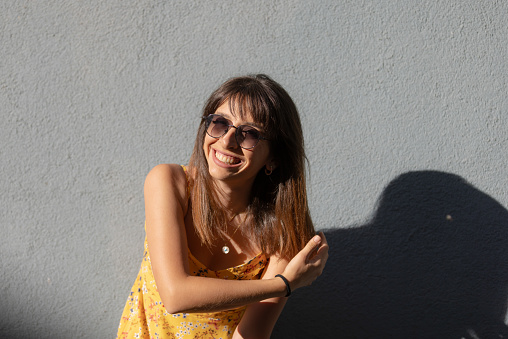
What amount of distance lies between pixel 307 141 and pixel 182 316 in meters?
0.99

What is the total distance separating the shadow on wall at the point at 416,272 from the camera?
7.79 ft

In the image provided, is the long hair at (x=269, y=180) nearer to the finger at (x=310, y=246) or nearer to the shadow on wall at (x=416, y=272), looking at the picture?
the finger at (x=310, y=246)

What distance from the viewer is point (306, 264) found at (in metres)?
1.87

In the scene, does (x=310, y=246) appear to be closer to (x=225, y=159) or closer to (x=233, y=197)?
(x=233, y=197)

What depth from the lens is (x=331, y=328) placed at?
96.8 inches

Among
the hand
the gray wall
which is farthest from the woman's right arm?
the gray wall

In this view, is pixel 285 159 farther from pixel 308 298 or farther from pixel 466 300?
pixel 466 300

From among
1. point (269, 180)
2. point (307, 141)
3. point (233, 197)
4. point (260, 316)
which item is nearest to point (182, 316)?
point (260, 316)

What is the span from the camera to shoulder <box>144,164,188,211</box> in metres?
1.80

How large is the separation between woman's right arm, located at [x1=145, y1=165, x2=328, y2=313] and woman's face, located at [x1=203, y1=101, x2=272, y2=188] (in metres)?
0.18

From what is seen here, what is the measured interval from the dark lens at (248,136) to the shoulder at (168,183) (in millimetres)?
304

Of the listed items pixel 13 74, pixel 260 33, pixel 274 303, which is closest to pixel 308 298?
pixel 274 303

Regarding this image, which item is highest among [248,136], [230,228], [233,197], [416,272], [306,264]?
[248,136]

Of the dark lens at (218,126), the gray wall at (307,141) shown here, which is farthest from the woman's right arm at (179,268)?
the gray wall at (307,141)
